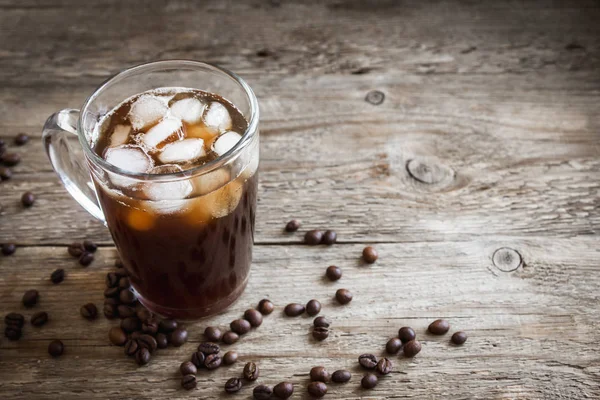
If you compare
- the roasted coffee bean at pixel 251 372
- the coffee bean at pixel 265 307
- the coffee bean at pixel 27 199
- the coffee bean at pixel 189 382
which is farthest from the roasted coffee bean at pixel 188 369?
the coffee bean at pixel 27 199

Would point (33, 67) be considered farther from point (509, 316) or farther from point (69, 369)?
point (509, 316)

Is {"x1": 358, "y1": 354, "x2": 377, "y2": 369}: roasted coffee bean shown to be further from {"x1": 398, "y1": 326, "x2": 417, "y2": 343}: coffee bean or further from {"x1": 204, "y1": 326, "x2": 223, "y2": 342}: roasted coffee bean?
{"x1": 204, "y1": 326, "x2": 223, "y2": 342}: roasted coffee bean

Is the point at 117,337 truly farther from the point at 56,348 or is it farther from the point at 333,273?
the point at 333,273

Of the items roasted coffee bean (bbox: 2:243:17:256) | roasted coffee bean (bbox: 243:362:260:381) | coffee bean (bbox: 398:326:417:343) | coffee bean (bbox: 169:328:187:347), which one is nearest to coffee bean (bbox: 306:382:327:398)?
roasted coffee bean (bbox: 243:362:260:381)

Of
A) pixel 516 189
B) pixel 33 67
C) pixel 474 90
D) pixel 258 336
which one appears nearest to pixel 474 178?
pixel 516 189

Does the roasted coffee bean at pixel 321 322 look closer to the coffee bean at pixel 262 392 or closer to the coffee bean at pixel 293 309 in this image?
the coffee bean at pixel 293 309

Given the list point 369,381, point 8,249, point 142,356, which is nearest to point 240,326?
point 142,356
